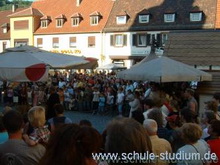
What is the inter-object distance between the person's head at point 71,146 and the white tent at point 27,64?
5506mm

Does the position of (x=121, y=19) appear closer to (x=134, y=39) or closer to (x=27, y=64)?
A: (x=134, y=39)

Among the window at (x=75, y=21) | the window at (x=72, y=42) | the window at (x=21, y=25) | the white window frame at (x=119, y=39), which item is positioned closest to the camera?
the white window frame at (x=119, y=39)

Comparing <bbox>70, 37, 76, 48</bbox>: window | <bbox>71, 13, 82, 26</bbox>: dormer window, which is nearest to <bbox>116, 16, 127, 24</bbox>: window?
<bbox>71, 13, 82, 26</bbox>: dormer window

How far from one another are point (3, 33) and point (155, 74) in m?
46.5

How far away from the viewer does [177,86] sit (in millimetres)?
11758

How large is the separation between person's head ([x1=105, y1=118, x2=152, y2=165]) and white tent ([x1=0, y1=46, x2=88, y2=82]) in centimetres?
547

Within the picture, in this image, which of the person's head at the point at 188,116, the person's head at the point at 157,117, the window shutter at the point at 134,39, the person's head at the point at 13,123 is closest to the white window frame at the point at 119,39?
the window shutter at the point at 134,39

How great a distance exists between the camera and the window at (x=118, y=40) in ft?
132

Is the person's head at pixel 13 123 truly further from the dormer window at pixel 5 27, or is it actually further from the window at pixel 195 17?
the dormer window at pixel 5 27

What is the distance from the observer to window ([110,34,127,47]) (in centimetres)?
4012

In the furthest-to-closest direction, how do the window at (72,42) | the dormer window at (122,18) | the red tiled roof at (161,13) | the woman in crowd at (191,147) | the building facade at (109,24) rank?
the window at (72,42)
the dormer window at (122,18)
the building facade at (109,24)
the red tiled roof at (161,13)
the woman in crowd at (191,147)

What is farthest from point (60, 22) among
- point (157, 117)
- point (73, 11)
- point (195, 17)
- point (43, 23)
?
point (157, 117)

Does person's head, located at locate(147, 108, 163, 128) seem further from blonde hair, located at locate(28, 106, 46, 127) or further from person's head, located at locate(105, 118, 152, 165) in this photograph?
person's head, located at locate(105, 118, 152, 165)

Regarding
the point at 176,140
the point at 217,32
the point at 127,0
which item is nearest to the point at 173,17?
the point at 127,0
